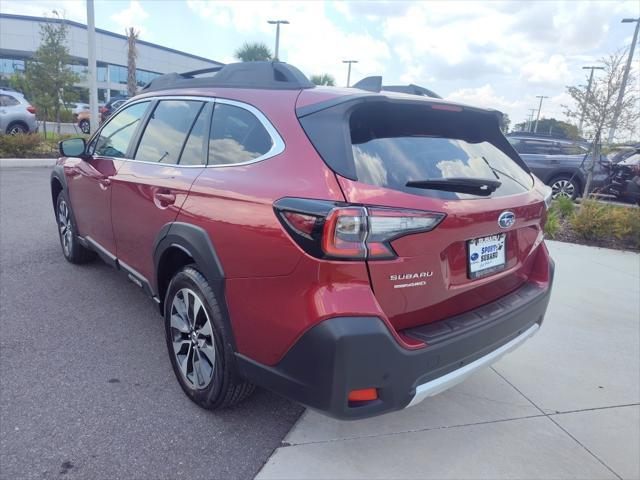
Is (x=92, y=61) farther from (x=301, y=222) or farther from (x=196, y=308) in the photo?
(x=301, y=222)

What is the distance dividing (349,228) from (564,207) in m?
7.63

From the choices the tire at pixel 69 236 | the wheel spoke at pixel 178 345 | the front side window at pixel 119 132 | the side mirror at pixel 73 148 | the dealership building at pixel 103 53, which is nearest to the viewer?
the wheel spoke at pixel 178 345

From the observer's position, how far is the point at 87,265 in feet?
16.1

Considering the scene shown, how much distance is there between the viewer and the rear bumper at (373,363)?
1.81 m

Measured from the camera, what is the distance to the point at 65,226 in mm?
4895

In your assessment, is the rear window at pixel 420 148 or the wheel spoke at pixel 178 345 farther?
the wheel spoke at pixel 178 345

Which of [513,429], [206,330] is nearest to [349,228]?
[206,330]

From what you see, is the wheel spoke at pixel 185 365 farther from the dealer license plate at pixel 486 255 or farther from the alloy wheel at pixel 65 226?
the alloy wheel at pixel 65 226

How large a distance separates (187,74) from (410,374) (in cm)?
268

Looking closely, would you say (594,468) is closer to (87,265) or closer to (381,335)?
(381,335)

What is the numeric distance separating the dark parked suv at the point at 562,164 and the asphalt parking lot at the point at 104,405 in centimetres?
979

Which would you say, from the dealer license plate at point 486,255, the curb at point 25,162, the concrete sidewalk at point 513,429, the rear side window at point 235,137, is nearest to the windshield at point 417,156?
the dealer license plate at point 486,255

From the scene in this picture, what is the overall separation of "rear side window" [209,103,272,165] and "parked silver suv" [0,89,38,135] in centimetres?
1523

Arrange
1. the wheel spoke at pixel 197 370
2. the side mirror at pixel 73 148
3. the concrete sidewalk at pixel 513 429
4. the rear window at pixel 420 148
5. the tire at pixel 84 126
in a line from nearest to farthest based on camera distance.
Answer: the rear window at pixel 420 148 < the concrete sidewalk at pixel 513 429 < the wheel spoke at pixel 197 370 < the side mirror at pixel 73 148 < the tire at pixel 84 126
